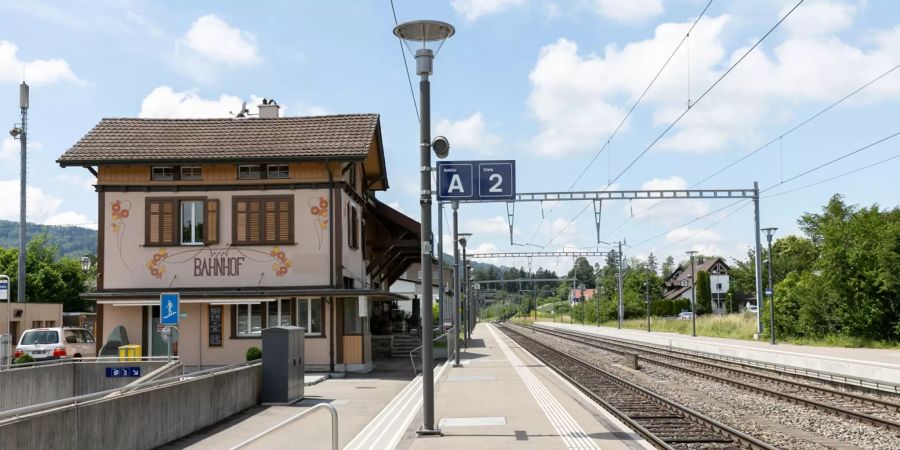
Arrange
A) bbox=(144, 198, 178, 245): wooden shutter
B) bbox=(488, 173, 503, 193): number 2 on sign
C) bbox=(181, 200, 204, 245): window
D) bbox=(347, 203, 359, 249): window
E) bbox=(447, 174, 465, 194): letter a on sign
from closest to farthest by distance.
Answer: bbox=(447, 174, 465, 194): letter a on sign
bbox=(488, 173, 503, 193): number 2 on sign
bbox=(144, 198, 178, 245): wooden shutter
bbox=(181, 200, 204, 245): window
bbox=(347, 203, 359, 249): window

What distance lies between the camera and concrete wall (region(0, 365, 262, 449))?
9.07 m

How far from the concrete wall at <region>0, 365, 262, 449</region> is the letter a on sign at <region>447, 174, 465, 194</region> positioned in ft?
16.5

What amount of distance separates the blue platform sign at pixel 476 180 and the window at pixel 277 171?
1511 cm

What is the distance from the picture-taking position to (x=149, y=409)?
11.8 m

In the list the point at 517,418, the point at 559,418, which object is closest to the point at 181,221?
the point at 517,418

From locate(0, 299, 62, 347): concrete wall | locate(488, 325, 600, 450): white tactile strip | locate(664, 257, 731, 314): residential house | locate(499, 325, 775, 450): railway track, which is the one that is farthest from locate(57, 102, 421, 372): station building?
locate(664, 257, 731, 314): residential house

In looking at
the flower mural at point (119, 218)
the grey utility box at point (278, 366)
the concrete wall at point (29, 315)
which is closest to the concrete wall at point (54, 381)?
the grey utility box at point (278, 366)

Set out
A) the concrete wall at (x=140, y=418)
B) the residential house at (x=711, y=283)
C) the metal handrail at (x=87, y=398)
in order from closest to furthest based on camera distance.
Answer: the metal handrail at (x=87, y=398), the concrete wall at (x=140, y=418), the residential house at (x=711, y=283)

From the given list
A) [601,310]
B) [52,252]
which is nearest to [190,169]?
[52,252]

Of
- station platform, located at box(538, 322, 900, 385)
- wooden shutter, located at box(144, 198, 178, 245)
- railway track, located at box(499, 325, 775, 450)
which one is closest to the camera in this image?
railway track, located at box(499, 325, 775, 450)

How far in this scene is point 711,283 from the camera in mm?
108500

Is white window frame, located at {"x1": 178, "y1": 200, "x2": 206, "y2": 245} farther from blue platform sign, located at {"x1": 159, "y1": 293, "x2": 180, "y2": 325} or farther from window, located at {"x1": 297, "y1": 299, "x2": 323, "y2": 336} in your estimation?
blue platform sign, located at {"x1": 159, "y1": 293, "x2": 180, "y2": 325}

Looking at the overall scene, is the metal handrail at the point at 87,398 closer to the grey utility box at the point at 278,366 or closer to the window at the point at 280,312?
the grey utility box at the point at 278,366

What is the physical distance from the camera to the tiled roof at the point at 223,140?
90.0 ft
